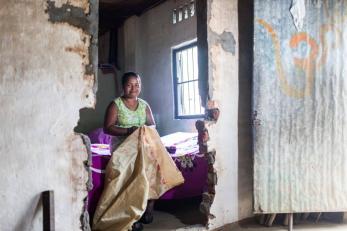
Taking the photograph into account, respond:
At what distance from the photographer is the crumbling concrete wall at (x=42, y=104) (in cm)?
249

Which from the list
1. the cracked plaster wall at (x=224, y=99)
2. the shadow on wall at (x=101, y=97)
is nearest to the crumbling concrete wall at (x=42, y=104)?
the cracked plaster wall at (x=224, y=99)

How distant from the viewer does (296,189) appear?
3584 millimetres

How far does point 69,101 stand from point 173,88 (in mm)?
3859

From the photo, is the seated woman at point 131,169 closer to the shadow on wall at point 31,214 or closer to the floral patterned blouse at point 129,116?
the floral patterned blouse at point 129,116

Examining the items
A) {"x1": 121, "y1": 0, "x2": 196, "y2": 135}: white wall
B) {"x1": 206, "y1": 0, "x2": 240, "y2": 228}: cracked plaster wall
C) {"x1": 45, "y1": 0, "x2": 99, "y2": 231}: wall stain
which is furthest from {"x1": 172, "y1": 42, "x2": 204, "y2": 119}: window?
{"x1": 45, "y1": 0, "x2": 99, "y2": 231}: wall stain

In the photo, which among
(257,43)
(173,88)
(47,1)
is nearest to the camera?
(47,1)

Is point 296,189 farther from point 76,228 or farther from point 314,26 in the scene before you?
point 76,228

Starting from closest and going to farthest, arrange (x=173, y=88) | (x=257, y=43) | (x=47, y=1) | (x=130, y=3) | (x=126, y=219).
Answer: (x=47, y=1)
(x=126, y=219)
(x=257, y=43)
(x=173, y=88)
(x=130, y=3)

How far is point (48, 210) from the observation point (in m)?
2.54

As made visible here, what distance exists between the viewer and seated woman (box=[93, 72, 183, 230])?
3.13 meters

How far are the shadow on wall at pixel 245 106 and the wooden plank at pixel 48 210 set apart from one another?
72.9 inches

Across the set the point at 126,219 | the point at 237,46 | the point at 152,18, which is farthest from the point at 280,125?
the point at 152,18

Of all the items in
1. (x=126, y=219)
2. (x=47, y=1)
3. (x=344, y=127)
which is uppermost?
(x=47, y=1)

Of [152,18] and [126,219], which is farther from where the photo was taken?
[152,18]
